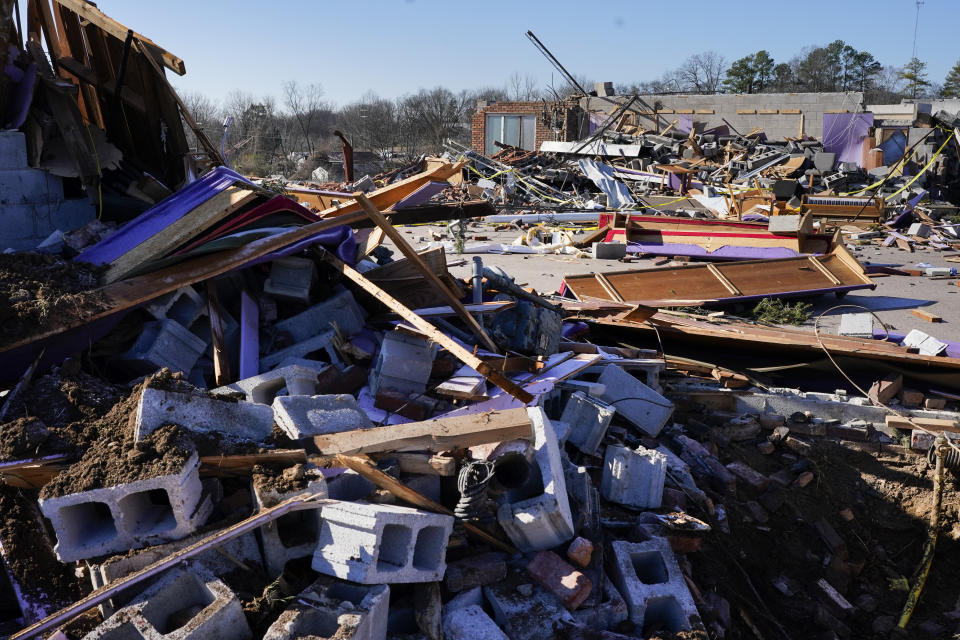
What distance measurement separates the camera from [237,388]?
4.11m

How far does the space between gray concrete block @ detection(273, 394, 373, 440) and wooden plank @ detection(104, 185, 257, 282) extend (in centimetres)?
157

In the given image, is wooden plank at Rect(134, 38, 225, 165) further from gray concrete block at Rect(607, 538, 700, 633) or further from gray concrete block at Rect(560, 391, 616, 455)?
gray concrete block at Rect(607, 538, 700, 633)

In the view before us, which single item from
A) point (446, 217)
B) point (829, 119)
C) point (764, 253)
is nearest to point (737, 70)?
point (829, 119)

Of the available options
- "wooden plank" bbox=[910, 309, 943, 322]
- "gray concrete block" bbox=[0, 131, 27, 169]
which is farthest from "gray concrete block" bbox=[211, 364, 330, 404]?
"wooden plank" bbox=[910, 309, 943, 322]

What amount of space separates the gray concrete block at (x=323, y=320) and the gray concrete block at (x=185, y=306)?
522 mm

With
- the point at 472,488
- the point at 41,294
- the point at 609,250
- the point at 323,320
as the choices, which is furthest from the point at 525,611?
the point at 609,250

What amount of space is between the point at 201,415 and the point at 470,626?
153 cm

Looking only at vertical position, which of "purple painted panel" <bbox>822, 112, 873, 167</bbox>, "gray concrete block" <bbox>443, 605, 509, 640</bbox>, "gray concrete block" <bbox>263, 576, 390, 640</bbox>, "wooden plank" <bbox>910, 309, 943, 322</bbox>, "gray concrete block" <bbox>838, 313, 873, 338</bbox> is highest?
"purple painted panel" <bbox>822, 112, 873, 167</bbox>

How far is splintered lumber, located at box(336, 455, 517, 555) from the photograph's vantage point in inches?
123

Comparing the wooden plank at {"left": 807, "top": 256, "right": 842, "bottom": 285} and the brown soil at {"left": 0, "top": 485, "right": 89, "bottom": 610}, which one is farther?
the wooden plank at {"left": 807, "top": 256, "right": 842, "bottom": 285}

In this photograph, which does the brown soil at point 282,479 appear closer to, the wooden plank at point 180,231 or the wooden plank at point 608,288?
the wooden plank at point 180,231

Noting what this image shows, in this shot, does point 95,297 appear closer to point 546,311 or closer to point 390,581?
point 390,581

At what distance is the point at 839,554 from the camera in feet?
14.7

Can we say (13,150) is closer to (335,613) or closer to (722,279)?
(335,613)
